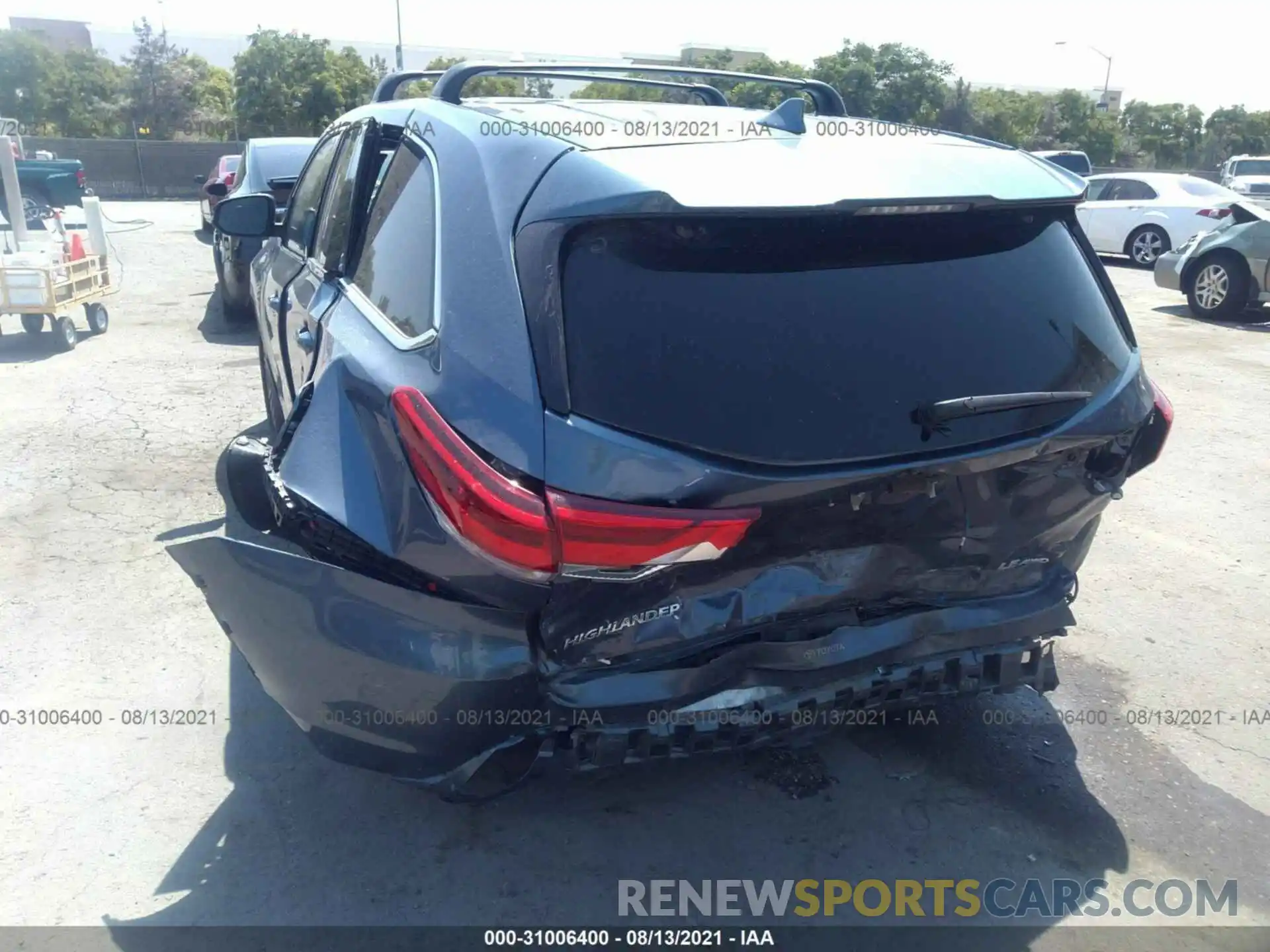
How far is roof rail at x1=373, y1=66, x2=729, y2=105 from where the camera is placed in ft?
11.1

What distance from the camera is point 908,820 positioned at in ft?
9.78

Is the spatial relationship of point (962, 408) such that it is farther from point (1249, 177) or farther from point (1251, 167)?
point (1251, 167)

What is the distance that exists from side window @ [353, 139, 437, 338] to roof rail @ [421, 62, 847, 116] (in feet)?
0.91

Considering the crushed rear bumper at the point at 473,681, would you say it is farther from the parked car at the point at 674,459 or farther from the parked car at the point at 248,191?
the parked car at the point at 248,191

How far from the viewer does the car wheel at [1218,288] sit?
1119 centimetres

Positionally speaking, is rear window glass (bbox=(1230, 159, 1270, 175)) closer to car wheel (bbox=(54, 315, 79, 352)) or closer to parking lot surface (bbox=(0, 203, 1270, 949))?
parking lot surface (bbox=(0, 203, 1270, 949))

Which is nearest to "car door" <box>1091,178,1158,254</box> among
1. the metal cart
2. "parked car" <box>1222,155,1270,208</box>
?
"parked car" <box>1222,155,1270,208</box>

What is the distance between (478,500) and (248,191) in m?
9.29

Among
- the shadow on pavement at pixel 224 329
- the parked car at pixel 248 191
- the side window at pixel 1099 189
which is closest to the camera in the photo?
the shadow on pavement at pixel 224 329

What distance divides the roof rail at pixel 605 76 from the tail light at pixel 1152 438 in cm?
174

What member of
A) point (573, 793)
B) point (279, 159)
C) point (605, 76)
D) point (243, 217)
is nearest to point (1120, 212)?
point (279, 159)

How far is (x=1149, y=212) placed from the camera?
16172mm

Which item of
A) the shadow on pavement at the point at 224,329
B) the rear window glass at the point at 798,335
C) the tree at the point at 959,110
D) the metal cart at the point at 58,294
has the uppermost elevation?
the tree at the point at 959,110

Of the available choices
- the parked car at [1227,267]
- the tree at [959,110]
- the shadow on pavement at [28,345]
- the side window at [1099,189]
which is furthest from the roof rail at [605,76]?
the tree at [959,110]
